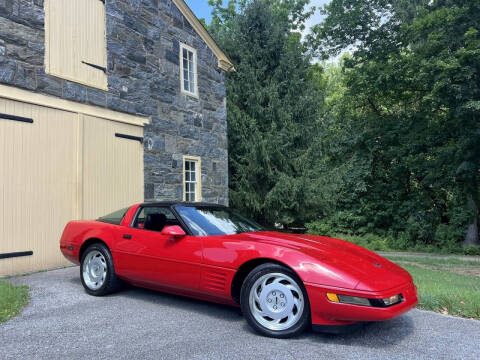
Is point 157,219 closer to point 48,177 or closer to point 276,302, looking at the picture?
point 276,302

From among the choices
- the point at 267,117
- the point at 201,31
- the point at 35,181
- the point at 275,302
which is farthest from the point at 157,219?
the point at 267,117

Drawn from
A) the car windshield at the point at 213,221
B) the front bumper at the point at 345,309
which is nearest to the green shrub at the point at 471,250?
the car windshield at the point at 213,221

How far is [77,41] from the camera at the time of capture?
8.18 meters

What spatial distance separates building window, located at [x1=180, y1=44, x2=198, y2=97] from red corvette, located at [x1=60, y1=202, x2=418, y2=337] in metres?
6.81

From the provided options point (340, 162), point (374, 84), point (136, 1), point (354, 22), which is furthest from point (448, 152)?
point (136, 1)

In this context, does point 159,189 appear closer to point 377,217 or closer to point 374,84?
point 374,84

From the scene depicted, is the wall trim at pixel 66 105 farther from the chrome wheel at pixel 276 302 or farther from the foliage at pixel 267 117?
the foliage at pixel 267 117

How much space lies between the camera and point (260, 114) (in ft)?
55.7

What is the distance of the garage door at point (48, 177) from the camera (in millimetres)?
6809

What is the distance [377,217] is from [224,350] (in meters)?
16.3

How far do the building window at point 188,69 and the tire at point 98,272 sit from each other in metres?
6.86

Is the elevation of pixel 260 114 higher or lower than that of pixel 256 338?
higher

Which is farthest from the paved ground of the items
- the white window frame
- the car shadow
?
the white window frame

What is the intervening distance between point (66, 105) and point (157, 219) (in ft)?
13.9
